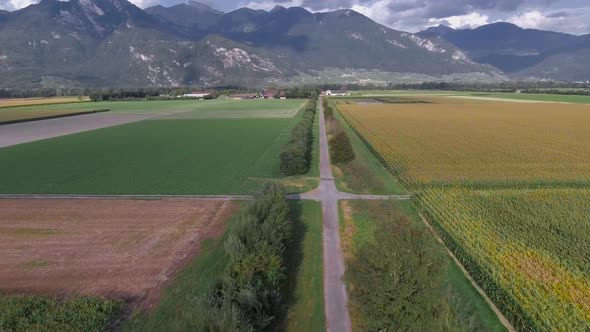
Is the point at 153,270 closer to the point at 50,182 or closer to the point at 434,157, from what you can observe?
the point at 50,182

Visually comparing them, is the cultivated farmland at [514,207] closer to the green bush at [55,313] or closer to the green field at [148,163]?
the green field at [148,163]

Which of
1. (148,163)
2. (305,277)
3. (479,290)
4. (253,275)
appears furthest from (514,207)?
(148,163)

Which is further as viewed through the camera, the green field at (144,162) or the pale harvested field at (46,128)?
the pale harvested field at (46,128)

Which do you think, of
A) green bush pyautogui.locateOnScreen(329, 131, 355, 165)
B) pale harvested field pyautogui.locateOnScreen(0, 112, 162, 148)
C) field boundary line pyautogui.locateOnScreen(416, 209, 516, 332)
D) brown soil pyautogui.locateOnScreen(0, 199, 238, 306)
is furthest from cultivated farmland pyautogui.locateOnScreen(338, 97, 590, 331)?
pale harvested field pyautogui.locateOnScreen(0, 112, 162, 148)

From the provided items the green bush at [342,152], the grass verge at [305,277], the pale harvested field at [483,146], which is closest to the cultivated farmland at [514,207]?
the pale harvested field at [483,146]

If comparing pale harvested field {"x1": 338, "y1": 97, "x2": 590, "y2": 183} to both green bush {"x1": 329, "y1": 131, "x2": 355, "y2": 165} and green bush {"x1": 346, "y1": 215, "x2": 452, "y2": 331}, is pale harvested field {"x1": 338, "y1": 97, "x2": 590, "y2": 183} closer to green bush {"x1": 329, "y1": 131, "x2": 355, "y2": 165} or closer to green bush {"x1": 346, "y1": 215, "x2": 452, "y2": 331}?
green bush {"x1": 329, "y1": 131, "x2": 355, "y2": 165}

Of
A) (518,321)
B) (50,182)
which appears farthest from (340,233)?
(50,182)

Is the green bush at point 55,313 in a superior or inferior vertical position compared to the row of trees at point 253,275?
inferior
